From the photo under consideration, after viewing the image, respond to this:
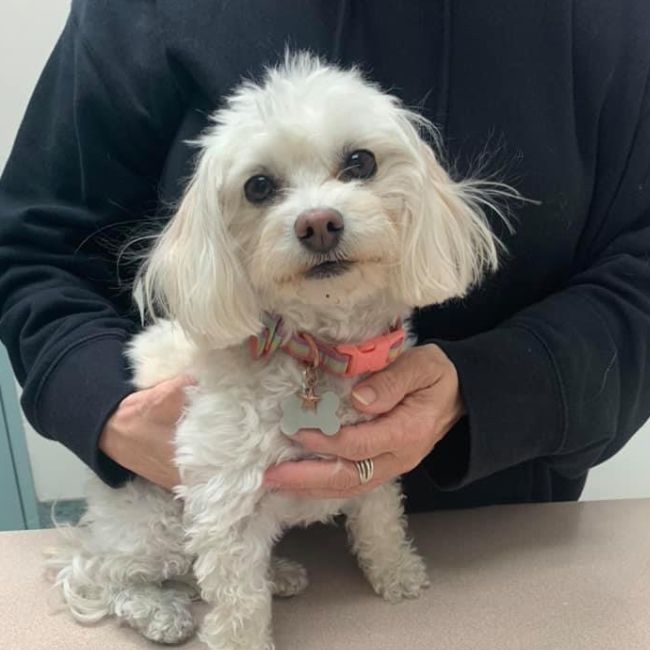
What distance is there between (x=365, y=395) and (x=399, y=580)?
207 mm

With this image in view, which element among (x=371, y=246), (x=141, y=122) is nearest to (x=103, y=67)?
(x=141, y=122)

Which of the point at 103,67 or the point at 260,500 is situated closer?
the point at 260,500

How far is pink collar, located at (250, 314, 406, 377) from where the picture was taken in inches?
29.9

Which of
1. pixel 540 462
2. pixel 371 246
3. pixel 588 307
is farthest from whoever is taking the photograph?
pixel 540 462

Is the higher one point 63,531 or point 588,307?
point 588,307

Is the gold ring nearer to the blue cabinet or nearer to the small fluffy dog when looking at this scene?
the small fluffy dog

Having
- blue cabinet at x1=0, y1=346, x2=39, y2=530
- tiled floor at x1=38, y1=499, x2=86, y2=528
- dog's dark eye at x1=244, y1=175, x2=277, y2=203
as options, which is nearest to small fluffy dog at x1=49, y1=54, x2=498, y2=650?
dog's dark eye at x1=244, y1=175, x2=277, y2=203

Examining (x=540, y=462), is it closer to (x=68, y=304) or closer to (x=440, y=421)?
(x=440, y=421)

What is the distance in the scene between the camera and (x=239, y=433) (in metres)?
0.75

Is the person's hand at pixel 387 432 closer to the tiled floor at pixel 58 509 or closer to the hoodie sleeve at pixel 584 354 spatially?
the hoodie sleeve at pixel 584 354

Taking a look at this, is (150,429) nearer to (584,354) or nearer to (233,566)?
(233,566)

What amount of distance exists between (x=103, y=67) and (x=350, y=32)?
0.85 ft

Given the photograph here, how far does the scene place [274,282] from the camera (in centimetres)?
70

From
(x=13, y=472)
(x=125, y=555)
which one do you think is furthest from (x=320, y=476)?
(x=13, y=472)
